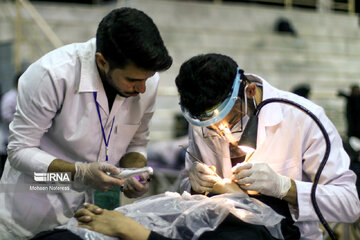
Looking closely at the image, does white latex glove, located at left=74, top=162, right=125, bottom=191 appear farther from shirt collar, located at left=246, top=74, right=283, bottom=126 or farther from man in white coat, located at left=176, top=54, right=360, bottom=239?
shirt collar, located at left=246, top=74, right=283, bottom=126

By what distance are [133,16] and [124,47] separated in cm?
10

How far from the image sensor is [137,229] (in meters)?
1.28

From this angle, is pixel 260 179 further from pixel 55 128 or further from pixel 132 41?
pixel 55 128

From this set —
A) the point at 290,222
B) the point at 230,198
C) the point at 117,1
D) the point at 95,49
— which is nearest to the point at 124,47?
the point at 95,49

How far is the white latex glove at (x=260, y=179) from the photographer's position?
1.46 metres

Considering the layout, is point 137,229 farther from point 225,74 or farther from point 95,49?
point 95,49

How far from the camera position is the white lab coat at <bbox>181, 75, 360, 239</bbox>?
5.02ft

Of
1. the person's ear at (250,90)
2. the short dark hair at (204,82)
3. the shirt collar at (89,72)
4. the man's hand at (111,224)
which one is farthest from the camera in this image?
the shirt collar at (89,72)

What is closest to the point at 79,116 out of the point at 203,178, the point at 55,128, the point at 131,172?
the point at 55,128

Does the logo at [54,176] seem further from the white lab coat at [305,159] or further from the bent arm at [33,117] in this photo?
→ the white lab coat at [305,159]

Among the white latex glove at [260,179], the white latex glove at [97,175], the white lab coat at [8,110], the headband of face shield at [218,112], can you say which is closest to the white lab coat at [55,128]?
the white latex glove at [97,175]

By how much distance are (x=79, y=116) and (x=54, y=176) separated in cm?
22

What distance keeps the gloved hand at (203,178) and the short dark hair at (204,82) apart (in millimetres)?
251

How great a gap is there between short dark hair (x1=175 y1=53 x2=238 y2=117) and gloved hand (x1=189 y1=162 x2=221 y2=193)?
0.82 feet
